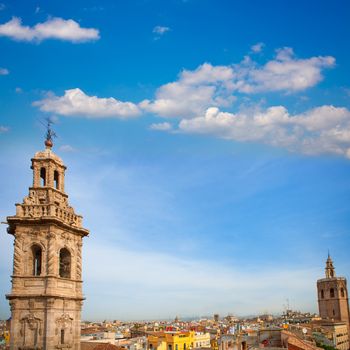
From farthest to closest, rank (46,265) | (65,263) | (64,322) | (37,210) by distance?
(65,263) < (37,210) < (64,322) < (46,265)

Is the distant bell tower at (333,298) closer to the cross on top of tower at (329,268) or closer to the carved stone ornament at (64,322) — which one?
the cross on top of tower at (329,268)

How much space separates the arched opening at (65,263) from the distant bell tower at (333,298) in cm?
11535

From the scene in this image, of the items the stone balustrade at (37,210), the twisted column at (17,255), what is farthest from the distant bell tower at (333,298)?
the twisted column at (17,255)

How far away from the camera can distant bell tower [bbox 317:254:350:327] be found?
126750mm

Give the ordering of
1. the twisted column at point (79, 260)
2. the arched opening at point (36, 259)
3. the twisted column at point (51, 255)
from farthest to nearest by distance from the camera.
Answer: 1. the twisted column at point (79, 260)
2. the arched opening at point (36, 259)
3. the twisted column at point (51, 255)

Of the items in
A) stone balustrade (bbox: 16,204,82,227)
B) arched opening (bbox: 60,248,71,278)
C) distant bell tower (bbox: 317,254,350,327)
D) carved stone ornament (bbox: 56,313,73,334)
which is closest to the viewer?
carved stone ornament (bbox: 56,313,73,334)

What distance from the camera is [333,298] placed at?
419 feet

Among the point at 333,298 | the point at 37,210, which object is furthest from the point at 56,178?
the point at 333,298

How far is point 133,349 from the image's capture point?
205 ft

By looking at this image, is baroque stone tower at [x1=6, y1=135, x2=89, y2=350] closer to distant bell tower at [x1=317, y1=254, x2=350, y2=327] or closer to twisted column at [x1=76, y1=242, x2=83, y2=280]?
twisted column at [x1=76, y1=242, x2=83, y2=280]

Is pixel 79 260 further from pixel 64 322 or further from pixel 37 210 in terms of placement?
pixel 37 210

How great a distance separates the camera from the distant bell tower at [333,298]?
126750 millimetres

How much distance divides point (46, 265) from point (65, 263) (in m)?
1.84

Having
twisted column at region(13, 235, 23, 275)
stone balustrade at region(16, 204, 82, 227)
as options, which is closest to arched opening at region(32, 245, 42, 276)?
twisted column at region(13, 235, 23, 275)
